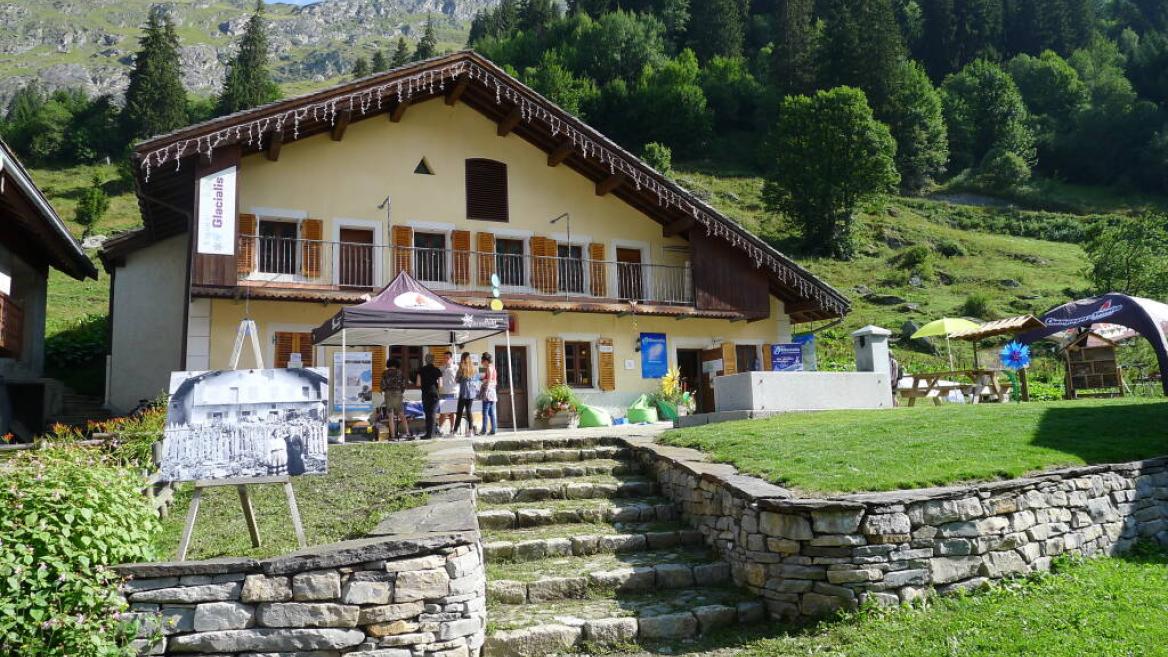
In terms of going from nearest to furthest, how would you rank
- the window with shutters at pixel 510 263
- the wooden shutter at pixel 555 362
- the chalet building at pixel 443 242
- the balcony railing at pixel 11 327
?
the balcony railing at pixel 11 327
the chalet building at pixel 443 242
the wooden shutter at pixel 555 362
the window with shutters at pixel 510 263

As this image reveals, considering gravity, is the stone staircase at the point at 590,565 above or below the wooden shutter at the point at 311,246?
below

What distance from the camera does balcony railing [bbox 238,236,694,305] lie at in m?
15.4

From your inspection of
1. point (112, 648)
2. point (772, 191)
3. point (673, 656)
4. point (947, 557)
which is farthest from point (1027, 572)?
point (772, 191)

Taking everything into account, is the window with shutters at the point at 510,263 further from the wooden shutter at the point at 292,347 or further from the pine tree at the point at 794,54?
the pine tree at the point at 794,54

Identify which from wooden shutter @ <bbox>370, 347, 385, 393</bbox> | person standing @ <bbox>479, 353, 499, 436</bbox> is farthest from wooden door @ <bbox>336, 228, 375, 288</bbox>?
person standing @ <bbox>479, 353, 499, 436</bbox>

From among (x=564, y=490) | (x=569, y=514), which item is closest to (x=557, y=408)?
(x=564, y=490)

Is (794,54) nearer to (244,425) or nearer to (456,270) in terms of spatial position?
(456,270)

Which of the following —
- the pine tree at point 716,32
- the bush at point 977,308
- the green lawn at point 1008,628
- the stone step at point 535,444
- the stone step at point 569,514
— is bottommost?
the green lawn at point 1008,628

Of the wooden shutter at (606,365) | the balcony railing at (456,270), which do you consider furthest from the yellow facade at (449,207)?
the balcony railing at (456,270)

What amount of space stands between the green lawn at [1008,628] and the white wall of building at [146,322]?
15.5m

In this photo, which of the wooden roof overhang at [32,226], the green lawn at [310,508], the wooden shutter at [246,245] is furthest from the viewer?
the wooden shutter at [246,245]

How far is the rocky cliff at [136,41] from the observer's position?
469 ft

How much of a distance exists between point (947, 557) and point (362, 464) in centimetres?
585

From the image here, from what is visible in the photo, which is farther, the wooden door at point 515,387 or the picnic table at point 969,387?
the wooden door at point 515,387
